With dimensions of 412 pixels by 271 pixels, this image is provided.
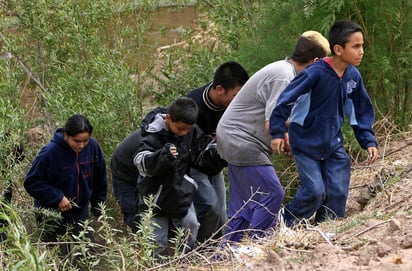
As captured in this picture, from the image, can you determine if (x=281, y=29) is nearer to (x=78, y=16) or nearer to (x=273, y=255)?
(x=78, y=16)

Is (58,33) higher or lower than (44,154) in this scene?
higher

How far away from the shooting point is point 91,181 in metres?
7.41

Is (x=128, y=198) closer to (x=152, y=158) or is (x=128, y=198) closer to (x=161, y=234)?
(x=161, y=234)

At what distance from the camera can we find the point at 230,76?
682 cm

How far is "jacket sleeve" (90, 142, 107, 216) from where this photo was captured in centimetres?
738

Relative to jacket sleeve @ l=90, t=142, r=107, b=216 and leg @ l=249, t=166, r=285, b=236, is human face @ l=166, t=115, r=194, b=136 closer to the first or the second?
leg @ l=249, t=166, r=285, b=236

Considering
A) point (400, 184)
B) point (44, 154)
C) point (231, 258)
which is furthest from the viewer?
point (44, 154)

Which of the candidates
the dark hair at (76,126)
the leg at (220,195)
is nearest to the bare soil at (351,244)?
the leg at (220,195)

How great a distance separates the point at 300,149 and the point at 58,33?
16.0 ft

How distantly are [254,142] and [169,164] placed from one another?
2.07 feet

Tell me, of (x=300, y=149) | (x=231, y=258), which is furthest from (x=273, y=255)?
(x=300, y=149)

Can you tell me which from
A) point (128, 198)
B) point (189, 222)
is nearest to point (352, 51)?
point (189, 222)

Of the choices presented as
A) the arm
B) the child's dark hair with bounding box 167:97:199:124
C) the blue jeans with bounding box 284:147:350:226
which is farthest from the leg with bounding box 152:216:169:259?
the arm

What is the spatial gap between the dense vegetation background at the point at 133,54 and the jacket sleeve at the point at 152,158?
1838 mm
